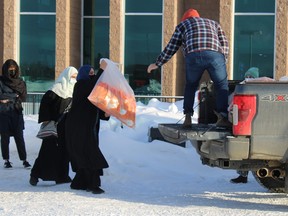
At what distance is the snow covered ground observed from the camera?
6.97m

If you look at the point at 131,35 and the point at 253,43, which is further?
the point at 131,35

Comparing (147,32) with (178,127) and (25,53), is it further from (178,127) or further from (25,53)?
(178,127)

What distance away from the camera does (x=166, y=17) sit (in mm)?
18828

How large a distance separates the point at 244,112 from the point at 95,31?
1445 centimetres

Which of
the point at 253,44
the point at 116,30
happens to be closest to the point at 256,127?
the point at 253,44

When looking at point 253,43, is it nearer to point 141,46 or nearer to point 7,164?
point 141,46

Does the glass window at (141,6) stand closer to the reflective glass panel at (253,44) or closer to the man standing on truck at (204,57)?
the reflective glass panel at (253,44)

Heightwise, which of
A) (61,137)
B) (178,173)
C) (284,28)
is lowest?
(178,173)

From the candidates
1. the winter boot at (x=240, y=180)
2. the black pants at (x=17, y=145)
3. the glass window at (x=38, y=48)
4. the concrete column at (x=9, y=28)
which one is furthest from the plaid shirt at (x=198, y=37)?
the concrete column at (x=9, y=28)

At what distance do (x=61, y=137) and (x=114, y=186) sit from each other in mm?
1065

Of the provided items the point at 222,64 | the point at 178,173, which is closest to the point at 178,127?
the point at 222,64

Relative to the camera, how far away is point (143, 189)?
8469 mm

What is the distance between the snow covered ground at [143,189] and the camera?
275 inches

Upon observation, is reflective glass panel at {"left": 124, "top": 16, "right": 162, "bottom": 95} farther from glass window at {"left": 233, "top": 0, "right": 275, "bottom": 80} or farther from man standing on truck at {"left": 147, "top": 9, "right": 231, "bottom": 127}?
man standing on truck at {"left": 147, "top": 9, "right": 231, "bottom": 127}
